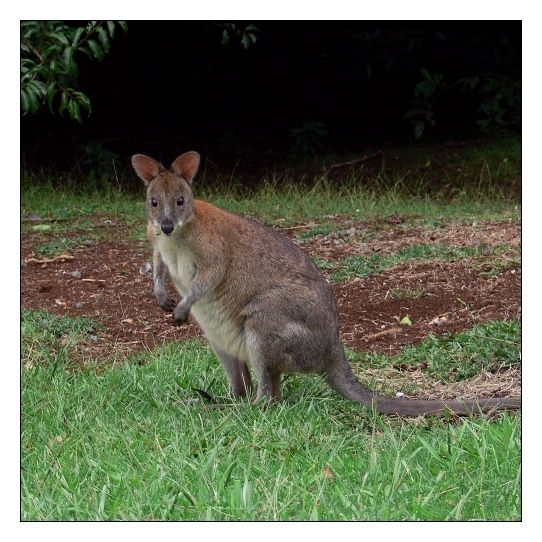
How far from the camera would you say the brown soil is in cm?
617

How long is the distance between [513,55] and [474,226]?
420cm

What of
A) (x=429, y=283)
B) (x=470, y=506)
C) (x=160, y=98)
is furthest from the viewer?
(x=160, y=98)

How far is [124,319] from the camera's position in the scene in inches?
260

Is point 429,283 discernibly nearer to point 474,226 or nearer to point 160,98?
point 474,226

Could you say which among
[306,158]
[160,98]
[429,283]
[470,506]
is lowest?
[470,506]

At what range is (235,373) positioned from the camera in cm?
488

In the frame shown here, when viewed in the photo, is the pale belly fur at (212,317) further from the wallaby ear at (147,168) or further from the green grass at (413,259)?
the green grass at (413,259)

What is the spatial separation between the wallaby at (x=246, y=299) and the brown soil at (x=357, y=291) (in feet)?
3.80

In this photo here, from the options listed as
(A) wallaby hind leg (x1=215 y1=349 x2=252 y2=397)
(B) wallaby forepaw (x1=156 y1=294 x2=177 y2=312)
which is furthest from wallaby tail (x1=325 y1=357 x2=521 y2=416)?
(B) wallaby forepaw (x1=156 y1=294 x2=177 y2=312)

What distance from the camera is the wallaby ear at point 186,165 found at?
4.50 m

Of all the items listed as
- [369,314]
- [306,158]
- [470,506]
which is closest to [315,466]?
[470,506]

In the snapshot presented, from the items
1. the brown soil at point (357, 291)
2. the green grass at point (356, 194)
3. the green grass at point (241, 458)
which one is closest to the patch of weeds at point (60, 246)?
the brown soil at point (357, 291)

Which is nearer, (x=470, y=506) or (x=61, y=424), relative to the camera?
(x=470, y=506)

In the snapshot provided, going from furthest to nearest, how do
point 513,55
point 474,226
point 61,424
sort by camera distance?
1. point 513,55
2. point 474,226
3. point 61,424
